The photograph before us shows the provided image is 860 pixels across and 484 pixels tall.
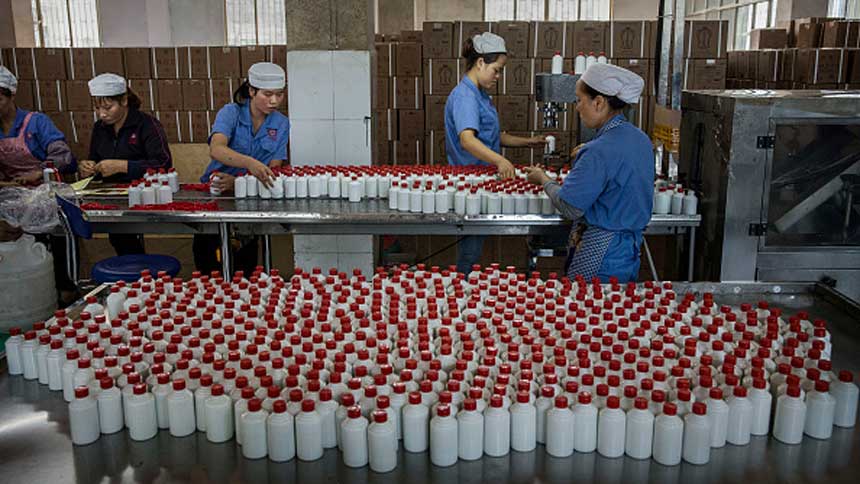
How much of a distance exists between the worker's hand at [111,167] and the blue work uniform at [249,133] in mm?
521

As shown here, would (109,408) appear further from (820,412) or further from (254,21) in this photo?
(254,21)

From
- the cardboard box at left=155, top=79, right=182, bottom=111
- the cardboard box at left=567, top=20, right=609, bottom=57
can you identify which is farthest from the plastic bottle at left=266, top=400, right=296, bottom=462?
the cardboard box at left=155, top=79, right=182, bottom=111

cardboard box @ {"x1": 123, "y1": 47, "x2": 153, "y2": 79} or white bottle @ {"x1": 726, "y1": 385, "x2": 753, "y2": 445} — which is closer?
white bottle @ {"x1": 726, "y1": 385, "x2": 753, "y2": 445}

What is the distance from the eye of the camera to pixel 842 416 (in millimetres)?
1659

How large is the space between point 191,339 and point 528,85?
5.35 meters

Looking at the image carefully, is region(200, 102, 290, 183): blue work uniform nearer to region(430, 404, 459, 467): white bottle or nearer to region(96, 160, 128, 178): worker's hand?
region(96, 160, 128, 178): worker's hand

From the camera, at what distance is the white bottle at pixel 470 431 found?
1.51 meters

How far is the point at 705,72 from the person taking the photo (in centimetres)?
656

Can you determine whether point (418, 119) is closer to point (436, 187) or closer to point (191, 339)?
point (436, 187)

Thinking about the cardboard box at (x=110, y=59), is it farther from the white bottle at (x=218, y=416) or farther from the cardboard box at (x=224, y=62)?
the white bottle at (x=218, y=416)

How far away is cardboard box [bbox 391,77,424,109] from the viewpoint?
23.7 feet

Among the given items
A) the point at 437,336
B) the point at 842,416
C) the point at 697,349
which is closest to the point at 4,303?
the point at 437,336

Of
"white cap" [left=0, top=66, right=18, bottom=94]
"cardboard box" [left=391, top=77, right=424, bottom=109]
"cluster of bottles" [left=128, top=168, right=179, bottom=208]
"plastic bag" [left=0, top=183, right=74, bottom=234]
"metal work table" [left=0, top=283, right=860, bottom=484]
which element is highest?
"white cap" [left=0, top=66, right=18, bottom=94]

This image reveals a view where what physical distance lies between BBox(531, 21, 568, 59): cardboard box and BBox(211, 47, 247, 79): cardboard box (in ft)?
10.7
